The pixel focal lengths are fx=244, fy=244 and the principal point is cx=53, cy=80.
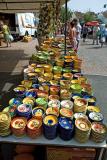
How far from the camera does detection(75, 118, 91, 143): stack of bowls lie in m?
2.93

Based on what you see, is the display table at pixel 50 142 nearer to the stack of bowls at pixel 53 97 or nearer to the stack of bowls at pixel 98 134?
the stack of bowls at pixel 98 134

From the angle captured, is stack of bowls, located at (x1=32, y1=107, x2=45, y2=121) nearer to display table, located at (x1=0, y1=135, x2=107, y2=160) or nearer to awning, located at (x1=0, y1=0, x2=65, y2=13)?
display table, located at (x1=0, y1=135, x2=107, y2=160)

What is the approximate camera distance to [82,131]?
2914 millimetres

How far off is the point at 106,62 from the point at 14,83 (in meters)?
5.74

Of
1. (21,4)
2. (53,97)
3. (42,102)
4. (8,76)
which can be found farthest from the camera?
(21,4)

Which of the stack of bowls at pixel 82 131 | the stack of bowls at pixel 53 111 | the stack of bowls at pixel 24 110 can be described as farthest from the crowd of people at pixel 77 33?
the stack of bowls at pixel 82 131

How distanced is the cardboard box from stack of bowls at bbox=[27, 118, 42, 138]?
0.96ft

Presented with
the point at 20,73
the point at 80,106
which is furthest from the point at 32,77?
the point at 20,73

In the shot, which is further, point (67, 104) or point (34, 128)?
point (67, 104)

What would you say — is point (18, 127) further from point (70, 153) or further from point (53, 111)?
point (70, 153)

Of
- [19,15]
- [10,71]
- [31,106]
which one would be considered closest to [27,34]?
[19,15]

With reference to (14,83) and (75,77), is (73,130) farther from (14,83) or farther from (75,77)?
(14,83)

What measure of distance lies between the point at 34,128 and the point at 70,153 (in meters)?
0.63

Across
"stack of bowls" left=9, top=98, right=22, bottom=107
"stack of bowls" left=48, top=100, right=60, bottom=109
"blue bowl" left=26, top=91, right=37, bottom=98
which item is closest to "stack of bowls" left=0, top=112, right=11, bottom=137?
"stack of bowls" left=9, top=98, right=22, bottom=107
